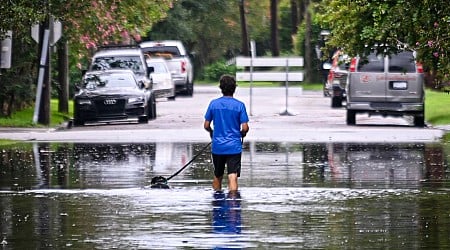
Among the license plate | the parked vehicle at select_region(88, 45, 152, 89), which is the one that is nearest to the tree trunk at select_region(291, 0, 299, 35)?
the parked vehicle at select_region(88, 45, 152, 89)

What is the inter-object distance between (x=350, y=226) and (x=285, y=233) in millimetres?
878

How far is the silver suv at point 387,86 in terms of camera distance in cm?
3459

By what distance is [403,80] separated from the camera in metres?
34.7

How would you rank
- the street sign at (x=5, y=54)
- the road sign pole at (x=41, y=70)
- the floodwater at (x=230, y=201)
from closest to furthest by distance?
the floodwater at (x=230, y=201) → the street sign at (x=5, y=54) → the road sign pole at (x=41, y=70)

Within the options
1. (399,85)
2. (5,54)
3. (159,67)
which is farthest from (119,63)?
(399,85)

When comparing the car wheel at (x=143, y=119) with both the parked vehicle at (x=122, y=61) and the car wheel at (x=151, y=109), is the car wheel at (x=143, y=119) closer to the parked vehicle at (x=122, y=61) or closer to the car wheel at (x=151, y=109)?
the car wheel at (x=151, y=109)

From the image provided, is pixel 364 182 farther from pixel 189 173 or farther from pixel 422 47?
pixel 422 47

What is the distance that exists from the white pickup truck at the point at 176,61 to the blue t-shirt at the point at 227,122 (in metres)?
37.5

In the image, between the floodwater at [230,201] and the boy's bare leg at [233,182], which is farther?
the boy's bare leg at [233,182]

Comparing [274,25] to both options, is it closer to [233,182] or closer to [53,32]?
[53,32]

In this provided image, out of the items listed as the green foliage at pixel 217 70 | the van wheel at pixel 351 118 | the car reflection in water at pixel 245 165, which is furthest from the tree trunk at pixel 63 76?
the green foliage at pixel 217 70

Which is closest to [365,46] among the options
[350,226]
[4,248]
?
[350,226]

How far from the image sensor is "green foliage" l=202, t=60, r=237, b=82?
81.8 metres

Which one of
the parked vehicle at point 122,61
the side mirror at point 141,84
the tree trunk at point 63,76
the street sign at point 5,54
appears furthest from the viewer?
the parked vehicle at point 122,61
